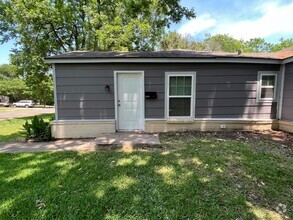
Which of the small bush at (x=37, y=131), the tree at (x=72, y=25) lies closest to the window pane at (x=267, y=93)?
the tree at (x=72, y=25)

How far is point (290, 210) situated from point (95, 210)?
2.47 meters

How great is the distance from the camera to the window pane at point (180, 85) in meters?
6.28

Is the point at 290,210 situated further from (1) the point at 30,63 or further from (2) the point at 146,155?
(1) the point at 30,63

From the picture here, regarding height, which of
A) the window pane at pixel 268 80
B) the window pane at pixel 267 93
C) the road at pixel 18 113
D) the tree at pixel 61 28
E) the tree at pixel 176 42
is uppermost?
the tree at pixel 176 42

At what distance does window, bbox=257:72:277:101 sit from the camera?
6453 millimetres

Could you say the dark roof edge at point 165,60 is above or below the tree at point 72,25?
below

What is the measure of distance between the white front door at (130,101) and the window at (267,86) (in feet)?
13.3

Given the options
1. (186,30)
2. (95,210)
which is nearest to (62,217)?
(95,210)

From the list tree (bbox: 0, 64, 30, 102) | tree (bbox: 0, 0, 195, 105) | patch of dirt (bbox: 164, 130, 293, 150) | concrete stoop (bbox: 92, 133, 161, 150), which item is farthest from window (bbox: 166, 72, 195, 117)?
Answer: tree (bbox: 0, 64, 30, 102)

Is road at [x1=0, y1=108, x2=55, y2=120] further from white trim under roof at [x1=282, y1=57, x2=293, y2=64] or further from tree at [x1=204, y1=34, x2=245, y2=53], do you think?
tree at [x1=204, y1=34, x2=245, y2=53]

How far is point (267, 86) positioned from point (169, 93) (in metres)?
3.42

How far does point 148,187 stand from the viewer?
2.91m

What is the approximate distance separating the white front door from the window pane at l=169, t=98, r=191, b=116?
98cm

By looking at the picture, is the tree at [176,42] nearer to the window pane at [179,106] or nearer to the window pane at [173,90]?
the window pane at [173,90]
